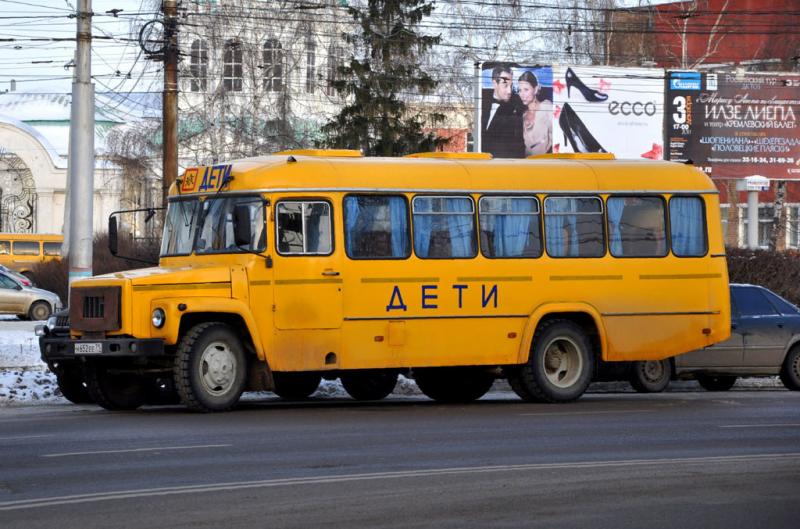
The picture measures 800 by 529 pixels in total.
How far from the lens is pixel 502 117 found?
44250 millimetres

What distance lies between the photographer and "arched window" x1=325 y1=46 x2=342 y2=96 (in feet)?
173

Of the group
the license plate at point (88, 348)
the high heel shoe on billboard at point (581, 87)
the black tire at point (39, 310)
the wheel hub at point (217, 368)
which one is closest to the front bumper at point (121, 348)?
the license plate at point (88, 348)

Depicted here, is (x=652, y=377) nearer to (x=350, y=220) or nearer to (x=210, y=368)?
(x=350, y=220)

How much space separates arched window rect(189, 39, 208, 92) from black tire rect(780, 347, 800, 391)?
111ft

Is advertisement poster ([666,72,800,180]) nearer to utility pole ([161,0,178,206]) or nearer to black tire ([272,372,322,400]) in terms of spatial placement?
utility pole ([161,0,178,206])

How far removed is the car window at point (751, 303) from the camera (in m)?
22.4

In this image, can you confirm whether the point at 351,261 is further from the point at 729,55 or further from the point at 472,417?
the point at 729,55

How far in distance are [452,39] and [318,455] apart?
147 ft

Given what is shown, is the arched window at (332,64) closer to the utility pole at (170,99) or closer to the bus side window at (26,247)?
the bus side window at (26,247)

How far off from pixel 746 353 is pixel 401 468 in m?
11.7

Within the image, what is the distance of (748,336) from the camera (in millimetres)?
22109

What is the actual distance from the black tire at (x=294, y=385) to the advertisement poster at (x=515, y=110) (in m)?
25.0

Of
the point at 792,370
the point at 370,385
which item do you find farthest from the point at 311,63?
the point at 370,385

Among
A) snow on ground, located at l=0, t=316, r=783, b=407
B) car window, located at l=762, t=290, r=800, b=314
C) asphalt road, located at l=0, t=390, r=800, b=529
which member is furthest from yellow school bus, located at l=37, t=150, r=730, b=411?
car window, located at l=762, t=290, r=800, b=314
